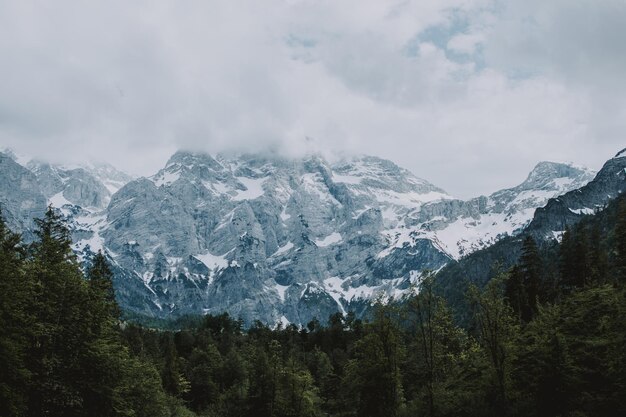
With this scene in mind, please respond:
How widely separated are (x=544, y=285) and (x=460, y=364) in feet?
135

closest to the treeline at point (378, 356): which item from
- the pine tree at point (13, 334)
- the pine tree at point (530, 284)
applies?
the pine tree at point (13, 334)

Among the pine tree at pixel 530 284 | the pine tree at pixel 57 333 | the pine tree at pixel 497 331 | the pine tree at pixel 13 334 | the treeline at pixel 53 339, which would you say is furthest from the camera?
the pine tree at pixel 530 284

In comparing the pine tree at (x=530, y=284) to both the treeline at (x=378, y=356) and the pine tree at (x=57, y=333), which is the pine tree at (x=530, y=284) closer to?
the treeline at (x=378, y=356)

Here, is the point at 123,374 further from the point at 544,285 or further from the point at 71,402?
the point at 544,285

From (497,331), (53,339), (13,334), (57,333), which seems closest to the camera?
(13,334)

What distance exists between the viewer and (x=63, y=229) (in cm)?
5131

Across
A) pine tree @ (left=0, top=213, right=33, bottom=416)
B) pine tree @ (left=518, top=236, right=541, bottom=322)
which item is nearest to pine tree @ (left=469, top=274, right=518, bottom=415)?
pine tree @ (left=0, top=213, right=33, bottom=416)

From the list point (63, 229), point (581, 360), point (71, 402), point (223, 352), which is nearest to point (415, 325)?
point (581, 360)

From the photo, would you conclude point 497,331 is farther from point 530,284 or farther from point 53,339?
point 530,284

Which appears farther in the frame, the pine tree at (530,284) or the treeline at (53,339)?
the pine tree at (530,284)

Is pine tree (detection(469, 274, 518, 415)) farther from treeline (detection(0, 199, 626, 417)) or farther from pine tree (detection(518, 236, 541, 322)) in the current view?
pine tree (detection(518, 236, 541, 322))

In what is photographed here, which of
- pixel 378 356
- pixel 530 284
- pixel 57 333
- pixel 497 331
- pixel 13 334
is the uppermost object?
pixel 530 284

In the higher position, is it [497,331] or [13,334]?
[13,334]

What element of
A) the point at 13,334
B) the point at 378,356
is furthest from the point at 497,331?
the point at 13,334
